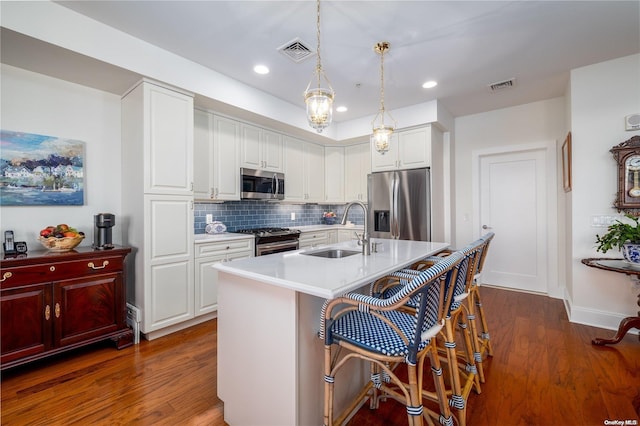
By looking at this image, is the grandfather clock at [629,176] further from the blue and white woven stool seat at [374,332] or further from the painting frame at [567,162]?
the blue and white woven stool seat at [374,332]

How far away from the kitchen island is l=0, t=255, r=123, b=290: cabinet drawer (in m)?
1.48

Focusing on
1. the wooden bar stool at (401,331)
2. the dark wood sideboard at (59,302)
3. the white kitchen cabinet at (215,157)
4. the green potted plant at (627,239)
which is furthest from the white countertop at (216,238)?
the green potted plant at (627,239)

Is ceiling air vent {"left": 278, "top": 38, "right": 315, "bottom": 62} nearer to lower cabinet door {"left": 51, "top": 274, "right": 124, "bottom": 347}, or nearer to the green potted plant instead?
lower cabinet door {"left": 51, "top": 274, "right": 124, "bottom": 347}

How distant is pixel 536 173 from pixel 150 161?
4.86 metres

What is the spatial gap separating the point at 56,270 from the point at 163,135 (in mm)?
1417

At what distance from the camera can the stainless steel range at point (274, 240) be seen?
3.57 m

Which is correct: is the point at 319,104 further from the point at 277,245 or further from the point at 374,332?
the point at 277,245

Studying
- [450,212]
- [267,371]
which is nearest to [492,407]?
[267,371]

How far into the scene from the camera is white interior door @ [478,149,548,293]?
13.1 feet

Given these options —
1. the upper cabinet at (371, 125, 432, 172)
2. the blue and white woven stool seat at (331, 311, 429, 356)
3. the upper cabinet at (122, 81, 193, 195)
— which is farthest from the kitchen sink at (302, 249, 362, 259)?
the upper cabinet at (371, 125, 432, 172)

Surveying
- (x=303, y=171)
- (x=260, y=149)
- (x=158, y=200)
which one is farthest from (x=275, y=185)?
(x=158, y=200)

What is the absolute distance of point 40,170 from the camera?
8.20 feet

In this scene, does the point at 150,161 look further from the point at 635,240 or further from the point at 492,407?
the point at 635,240

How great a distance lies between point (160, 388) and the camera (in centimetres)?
195
